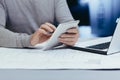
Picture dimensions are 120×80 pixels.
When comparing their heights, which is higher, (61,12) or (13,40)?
(61,12)

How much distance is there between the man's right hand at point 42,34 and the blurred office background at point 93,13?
3.05ft

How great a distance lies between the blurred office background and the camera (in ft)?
6.68

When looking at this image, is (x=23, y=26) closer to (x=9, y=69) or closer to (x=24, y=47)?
(x=24, y=47)

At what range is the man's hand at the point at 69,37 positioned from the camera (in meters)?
1.08

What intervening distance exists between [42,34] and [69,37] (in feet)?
0.39

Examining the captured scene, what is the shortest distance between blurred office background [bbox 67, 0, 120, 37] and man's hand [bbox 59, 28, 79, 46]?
91 centimetres

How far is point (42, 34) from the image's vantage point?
1.10m

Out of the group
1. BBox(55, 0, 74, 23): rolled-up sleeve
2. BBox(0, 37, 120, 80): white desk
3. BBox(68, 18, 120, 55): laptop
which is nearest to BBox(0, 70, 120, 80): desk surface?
BBox(0, 37, 120, 80): white desk

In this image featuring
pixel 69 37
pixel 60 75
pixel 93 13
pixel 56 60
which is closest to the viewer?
pixel 60 75

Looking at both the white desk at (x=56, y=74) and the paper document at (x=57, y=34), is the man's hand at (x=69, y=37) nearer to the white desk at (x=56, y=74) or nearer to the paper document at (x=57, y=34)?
the paper document at (x=57, y=34)

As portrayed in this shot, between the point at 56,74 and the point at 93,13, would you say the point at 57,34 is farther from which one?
the point at 93,13

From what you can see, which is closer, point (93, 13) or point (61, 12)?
point (61, 12)

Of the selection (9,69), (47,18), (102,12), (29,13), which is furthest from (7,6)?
(102,12)

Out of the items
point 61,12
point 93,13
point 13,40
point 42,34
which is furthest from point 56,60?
point 93,13
